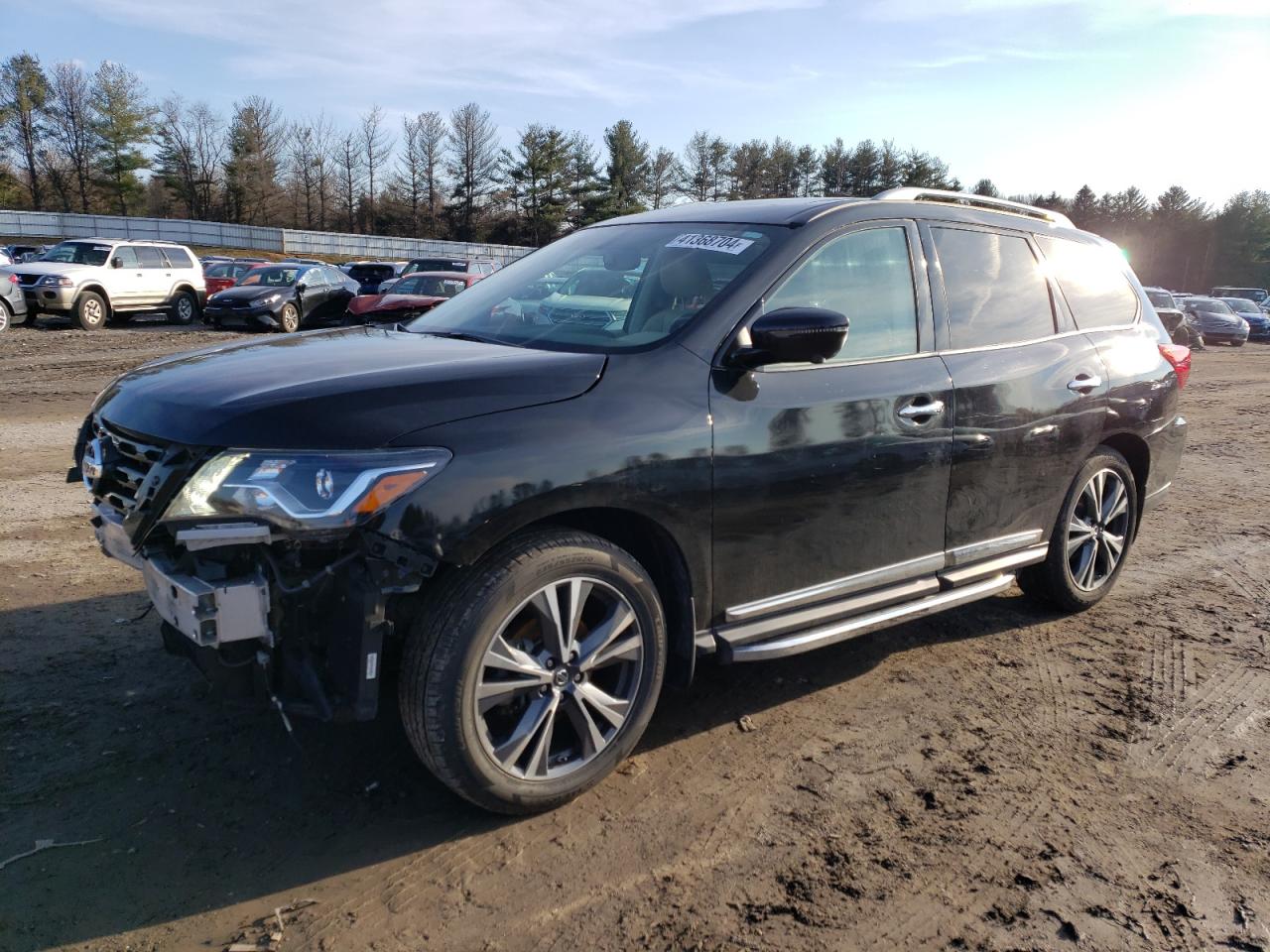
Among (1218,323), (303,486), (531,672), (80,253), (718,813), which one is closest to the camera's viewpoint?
(303,486)

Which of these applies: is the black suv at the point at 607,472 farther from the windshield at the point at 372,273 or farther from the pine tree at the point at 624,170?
the pine tree at the point at 624,170

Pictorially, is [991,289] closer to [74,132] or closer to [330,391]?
[330,391]

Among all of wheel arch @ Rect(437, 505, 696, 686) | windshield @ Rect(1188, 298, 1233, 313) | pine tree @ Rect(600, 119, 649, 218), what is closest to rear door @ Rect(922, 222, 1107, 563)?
wheel arch @ Rect(437, 505, 696, 686)

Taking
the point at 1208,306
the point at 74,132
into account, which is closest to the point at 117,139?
the point at 74,132

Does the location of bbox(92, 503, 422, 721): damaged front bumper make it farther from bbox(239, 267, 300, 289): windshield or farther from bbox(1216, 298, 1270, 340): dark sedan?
bbox(1216, 298, 1270, 340): dark sedan

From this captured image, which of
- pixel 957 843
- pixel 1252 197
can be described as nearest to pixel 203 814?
pixel 957 843

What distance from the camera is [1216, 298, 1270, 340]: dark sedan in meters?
35.9

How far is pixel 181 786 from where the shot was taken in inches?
126

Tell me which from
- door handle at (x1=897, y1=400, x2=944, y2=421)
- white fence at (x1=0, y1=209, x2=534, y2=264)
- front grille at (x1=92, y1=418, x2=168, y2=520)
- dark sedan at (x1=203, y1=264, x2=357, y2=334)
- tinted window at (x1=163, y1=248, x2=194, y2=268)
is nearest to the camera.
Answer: front grille at (x1=92, y1=418, x2=168, y2=520)

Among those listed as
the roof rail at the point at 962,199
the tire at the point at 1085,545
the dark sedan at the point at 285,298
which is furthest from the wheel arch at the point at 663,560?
the dark sedan at the point at 285,298

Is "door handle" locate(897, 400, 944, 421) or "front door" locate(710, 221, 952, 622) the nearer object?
"front door" locate(710, 221, 952, 622)

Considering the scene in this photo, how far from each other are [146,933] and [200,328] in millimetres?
21883

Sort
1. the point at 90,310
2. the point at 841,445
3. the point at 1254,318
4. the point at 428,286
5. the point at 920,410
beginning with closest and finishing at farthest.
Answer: the point at 841,445 < the point at 920,410 < the point at 428,286 < the point at 90,310 < the point at 1254,318

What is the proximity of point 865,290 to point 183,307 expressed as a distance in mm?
22588
